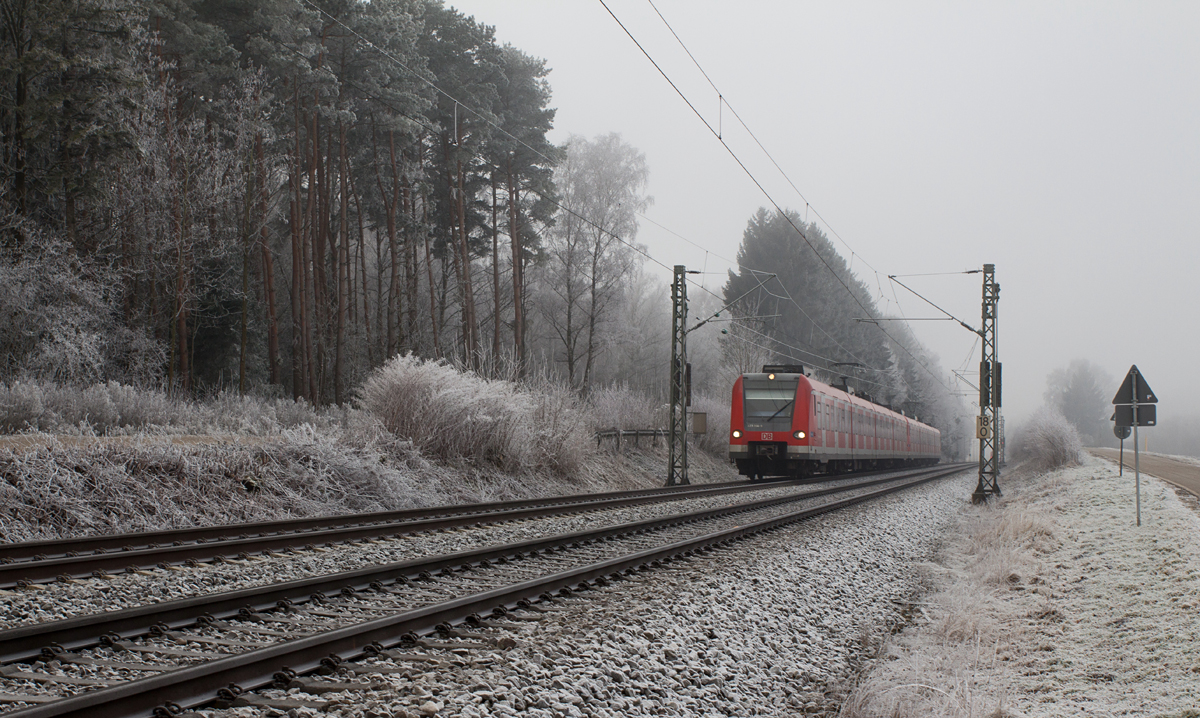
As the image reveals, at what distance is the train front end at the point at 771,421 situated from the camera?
72.7 ft

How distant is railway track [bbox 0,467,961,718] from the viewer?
3.50m

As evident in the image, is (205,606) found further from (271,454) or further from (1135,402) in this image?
(1135,402)

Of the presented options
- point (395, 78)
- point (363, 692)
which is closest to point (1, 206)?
point (395, 78)

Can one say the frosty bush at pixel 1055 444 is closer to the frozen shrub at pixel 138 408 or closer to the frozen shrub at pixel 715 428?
the frozen shrub at pixel 715 428

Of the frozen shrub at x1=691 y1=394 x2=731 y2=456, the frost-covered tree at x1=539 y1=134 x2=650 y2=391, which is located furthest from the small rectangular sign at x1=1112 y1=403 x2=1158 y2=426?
the frost-covered tree at x1=539 y1=134 x2=650 y2=391

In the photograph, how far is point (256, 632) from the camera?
473 cm

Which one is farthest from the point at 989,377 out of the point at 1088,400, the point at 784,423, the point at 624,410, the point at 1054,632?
the point at 1088,400

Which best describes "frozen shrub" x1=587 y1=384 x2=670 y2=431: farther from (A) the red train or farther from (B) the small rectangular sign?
(B) the small rectangular sign

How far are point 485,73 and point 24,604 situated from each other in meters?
26.3

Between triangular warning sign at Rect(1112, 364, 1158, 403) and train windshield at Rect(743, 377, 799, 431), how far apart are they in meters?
9.31

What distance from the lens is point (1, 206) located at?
1628 cm

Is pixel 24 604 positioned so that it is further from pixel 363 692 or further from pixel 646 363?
pixel 646 363

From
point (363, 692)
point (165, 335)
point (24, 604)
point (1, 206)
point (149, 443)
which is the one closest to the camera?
point (363, 692)

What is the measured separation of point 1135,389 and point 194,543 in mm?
13718
